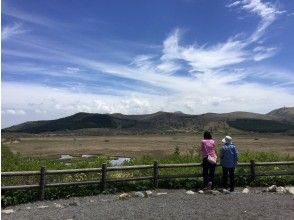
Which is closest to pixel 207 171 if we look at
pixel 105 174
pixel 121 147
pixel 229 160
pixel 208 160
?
pixel 208 160

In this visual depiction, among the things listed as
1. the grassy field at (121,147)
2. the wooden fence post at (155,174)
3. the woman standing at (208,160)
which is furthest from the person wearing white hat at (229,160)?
the grassy field at (121,147)

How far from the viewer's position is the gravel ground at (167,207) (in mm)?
14406

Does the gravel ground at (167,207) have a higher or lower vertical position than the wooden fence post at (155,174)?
lower

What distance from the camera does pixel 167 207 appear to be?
1566cm

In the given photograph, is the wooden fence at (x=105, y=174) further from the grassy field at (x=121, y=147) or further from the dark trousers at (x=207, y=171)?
the grassy field at (x=121, y=147)

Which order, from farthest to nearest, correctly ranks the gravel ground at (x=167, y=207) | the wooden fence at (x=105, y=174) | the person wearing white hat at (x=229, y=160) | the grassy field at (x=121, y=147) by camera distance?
the grassy field at (x=121, y=147) → the person wearing white hat at (x=229, y=160) → the wooden fence at (x=105, y=174) → the gravel ground at (x=167, y=207)

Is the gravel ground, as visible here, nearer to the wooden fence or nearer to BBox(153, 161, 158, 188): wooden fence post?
the wooden fence

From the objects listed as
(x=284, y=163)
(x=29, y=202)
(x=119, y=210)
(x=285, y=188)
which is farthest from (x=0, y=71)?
(x=284, y=163)

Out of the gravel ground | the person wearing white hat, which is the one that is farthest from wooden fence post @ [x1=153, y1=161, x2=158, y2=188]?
the person wearing white hat

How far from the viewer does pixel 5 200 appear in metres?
16.0

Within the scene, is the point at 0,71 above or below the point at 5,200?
above

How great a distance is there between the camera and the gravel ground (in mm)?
14406

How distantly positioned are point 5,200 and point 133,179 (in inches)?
201

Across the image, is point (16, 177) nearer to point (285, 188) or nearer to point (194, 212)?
point (194, 212)
